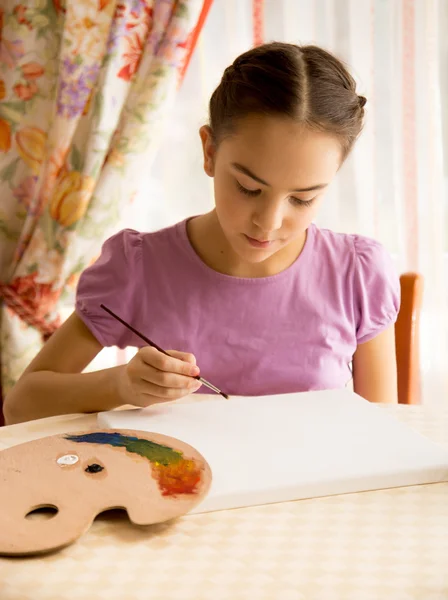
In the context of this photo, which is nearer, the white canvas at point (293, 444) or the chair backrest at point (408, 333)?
the white canvas at point (293, 444)

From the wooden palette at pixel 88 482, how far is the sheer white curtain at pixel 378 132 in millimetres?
1447

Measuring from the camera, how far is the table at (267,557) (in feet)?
2.16

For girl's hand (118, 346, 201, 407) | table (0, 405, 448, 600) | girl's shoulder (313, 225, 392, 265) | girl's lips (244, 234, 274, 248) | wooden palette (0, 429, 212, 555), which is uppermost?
girl's lips (244, 234, 274, 248)

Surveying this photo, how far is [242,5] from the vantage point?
7.11 ft

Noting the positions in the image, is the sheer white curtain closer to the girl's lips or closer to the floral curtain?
the floral curtain

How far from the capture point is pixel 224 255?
4.62ft

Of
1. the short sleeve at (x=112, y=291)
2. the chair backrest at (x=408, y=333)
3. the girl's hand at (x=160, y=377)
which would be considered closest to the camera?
the girl's hand at (x=160, y=377)

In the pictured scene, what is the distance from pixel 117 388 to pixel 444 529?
512mm

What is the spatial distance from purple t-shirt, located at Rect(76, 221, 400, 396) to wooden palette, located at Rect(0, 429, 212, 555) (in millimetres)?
473

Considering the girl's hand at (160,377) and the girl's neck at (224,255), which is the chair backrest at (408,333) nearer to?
the girl's neck at (224,255)

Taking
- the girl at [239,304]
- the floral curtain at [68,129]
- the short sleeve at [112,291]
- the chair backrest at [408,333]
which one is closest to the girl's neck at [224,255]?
the girl at [239,304]

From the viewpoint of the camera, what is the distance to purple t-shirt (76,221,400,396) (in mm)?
1372

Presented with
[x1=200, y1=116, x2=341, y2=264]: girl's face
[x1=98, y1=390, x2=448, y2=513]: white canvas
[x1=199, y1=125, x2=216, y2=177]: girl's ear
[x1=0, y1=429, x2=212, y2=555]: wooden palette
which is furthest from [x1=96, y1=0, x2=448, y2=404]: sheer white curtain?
[x1=0, y1=429, x2=212, y2=555]: wooden palette

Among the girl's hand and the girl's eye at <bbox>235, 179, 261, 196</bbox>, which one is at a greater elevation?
the girl's eye at <bbox>235, 179, 261, 196</bbox>
